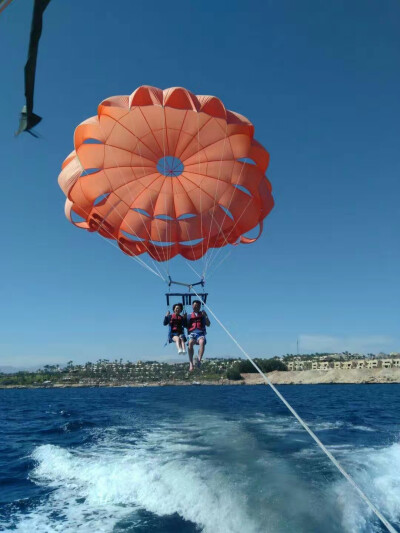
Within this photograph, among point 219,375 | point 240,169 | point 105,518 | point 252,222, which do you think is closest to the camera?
point 105,518

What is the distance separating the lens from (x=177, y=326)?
12078 mm

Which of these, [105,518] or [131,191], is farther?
[131,191]

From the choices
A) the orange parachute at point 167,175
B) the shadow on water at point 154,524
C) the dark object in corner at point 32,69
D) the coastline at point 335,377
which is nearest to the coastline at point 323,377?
the coastline at point 335,377

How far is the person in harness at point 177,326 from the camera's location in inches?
469

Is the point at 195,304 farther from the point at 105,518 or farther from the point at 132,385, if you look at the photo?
the point at 132,385

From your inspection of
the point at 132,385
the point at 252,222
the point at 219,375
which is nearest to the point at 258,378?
the point at 219,375

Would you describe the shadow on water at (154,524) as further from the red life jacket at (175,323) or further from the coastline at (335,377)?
the coastline at (335,377)

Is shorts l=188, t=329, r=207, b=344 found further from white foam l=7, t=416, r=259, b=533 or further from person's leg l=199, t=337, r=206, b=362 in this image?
white foam l=7, t=416, r=259, b=533

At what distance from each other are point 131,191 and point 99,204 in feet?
3.82

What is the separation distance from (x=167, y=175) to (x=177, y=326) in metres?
5.05

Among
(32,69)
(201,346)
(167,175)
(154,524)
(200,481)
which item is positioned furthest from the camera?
(167,175)

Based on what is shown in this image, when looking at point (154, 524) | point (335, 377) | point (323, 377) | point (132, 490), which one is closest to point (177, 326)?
point (132, 490)

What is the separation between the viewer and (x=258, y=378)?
11744 cm

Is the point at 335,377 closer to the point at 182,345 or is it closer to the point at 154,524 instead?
the point at 182,345
